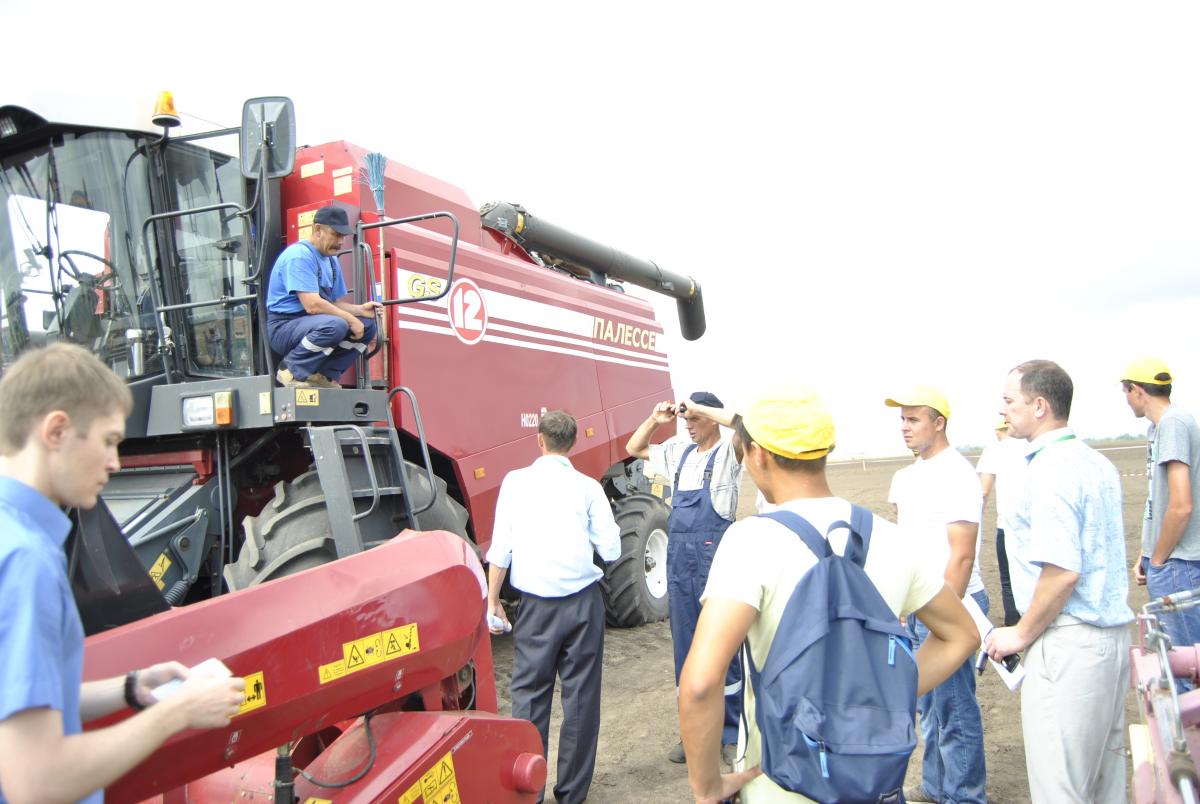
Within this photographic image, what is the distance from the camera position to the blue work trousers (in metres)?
4.08

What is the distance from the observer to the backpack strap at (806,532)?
1.95m

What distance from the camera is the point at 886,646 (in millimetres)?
1903

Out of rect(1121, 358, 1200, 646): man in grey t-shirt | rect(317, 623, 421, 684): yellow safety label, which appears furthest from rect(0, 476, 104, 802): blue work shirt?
rect(1121, 358, 1200, 646): man in grey t-shirt

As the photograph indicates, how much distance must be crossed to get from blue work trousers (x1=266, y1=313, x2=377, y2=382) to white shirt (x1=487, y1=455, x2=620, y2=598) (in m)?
1.06

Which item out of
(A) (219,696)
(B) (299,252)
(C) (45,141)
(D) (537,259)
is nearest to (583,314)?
(D) (537,259)

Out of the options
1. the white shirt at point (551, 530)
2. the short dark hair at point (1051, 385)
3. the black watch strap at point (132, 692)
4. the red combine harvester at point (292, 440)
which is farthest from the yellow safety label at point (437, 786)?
the short dark hair at point (1051, 385)

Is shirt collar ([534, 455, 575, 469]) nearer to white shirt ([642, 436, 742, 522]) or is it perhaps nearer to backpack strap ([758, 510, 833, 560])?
white shirt ([642, 436, 742, 522])

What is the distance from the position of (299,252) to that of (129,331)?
0.89 m

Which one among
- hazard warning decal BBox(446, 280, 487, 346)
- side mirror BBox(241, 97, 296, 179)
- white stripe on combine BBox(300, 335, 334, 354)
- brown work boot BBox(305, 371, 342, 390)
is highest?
side mirror BBox(241, 97, 296, 179)

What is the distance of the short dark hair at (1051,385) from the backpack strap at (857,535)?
147cm

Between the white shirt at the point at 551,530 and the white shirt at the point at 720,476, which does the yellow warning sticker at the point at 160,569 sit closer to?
the white shirt at the point at 551,530

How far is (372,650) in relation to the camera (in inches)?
105

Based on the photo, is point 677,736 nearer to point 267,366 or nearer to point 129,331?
point 267,366

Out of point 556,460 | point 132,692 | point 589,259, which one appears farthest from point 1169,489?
point 589,259
